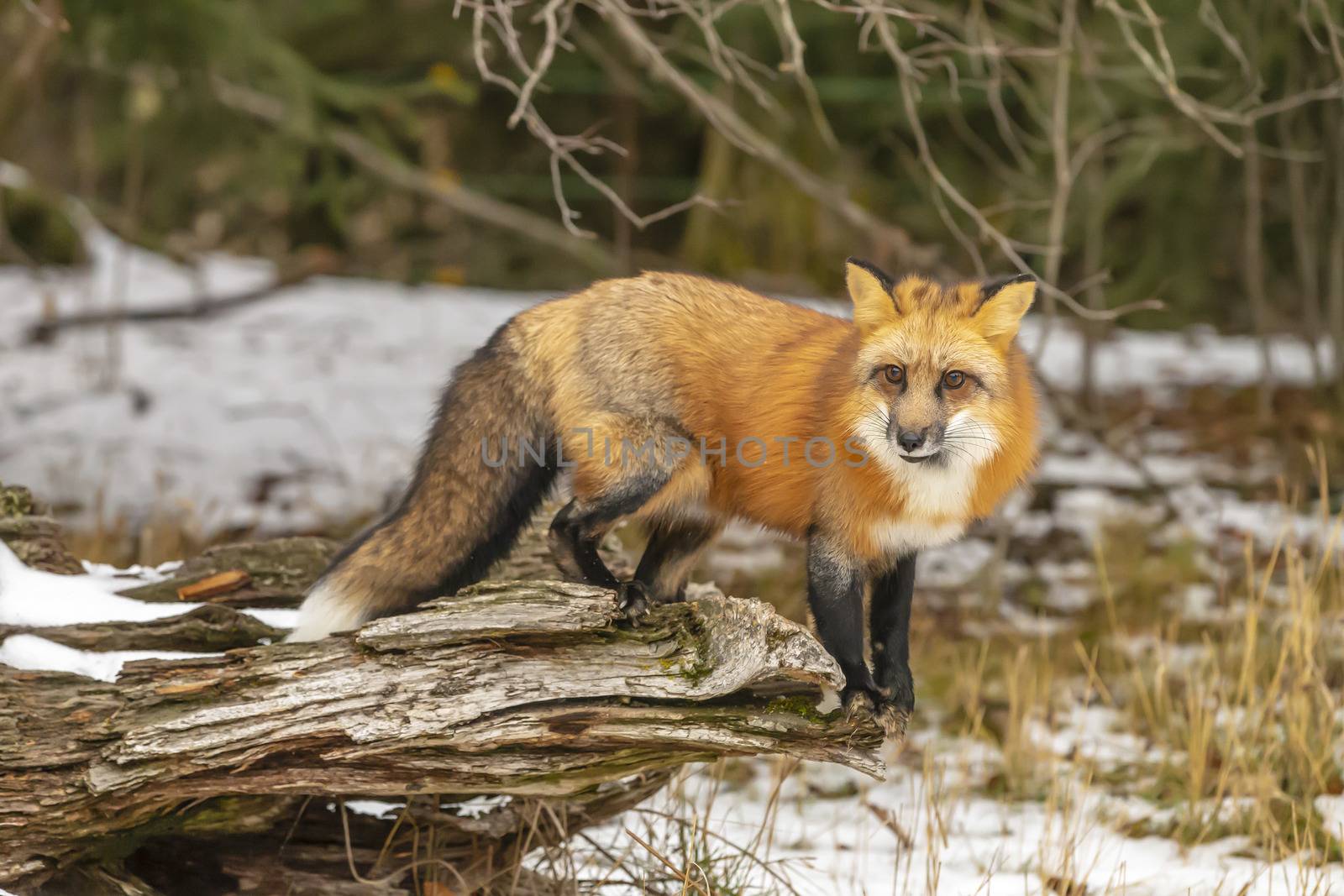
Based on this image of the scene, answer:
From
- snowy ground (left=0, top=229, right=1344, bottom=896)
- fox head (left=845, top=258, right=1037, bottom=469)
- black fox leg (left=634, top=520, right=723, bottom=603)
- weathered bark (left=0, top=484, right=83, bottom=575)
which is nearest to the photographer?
Result: fox head (left=845, top=258, right=1037, bottom=469)

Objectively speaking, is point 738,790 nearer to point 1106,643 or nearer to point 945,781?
point 945,781

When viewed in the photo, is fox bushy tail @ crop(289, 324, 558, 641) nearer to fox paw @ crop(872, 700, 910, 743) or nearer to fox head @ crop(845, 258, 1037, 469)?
fox head @ crop(845, 258, 1037, 469)

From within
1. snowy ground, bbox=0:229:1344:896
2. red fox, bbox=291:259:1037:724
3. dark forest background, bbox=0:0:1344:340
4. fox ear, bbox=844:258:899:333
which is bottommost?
snowy ground, bbox=0:229:1344:896

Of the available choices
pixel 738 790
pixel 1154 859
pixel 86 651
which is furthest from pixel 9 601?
pixel 1154 859

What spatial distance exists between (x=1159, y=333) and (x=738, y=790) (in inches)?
315

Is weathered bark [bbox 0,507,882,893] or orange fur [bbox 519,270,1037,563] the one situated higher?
orange fur [bbox 519,270,1037,563]

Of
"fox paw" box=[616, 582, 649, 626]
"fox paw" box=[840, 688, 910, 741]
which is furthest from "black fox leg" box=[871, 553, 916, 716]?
"fox paw" box=[616, 582, 649, 626]

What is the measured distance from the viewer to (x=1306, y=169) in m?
9.19

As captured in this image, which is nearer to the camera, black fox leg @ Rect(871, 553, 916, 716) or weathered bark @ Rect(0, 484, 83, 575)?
black fox leg @ Rect(871, 553, 916, 716)

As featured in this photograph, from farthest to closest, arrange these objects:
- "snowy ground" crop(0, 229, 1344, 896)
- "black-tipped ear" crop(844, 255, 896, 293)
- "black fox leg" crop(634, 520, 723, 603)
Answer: "snowy ground" crop(0, 229, 1344, 896)
"black fox leg" crop(634, 520, 723, 603)
"black-tipped ear" crop(844, 255, 896, 293)

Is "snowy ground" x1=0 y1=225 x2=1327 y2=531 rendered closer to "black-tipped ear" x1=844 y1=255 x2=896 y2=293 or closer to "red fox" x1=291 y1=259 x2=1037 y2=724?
"red fox" x1=291 y1=259 x2=1037 y2=724

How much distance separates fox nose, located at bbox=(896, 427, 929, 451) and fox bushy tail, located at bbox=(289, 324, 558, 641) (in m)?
1.01

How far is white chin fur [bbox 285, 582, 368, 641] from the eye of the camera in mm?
3510

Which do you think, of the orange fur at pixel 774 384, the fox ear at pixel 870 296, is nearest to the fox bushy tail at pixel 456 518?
the orange fur at pixel 774 384
